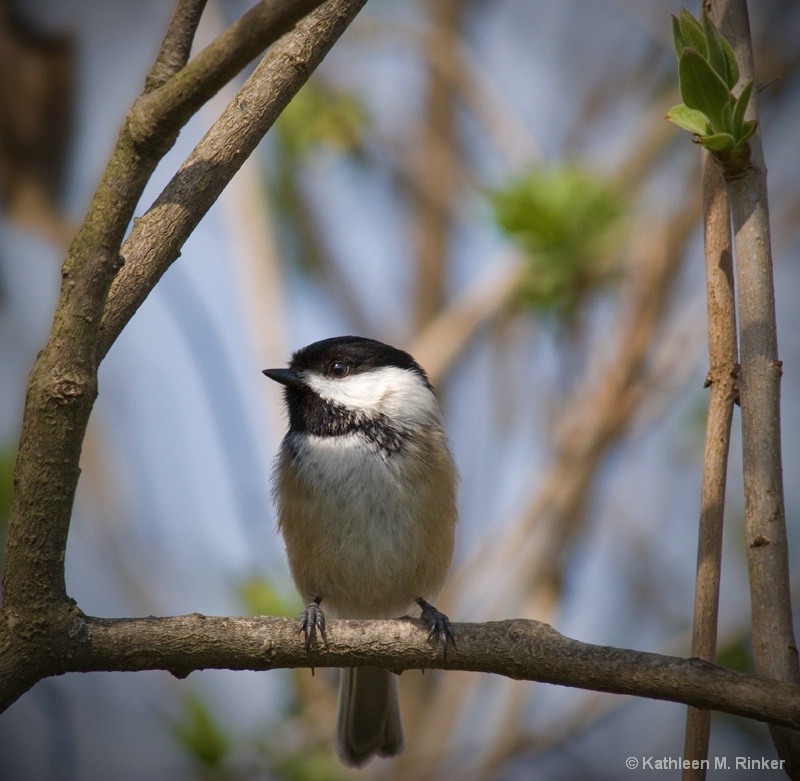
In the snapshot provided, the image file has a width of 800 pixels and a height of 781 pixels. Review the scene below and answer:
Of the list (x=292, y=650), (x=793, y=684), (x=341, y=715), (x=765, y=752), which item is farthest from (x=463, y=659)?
(x=765, y=752)

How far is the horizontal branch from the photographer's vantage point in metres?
1.42

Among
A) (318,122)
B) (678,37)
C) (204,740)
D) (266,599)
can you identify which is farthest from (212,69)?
(318,122)

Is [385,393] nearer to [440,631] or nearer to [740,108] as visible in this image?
[440,631]

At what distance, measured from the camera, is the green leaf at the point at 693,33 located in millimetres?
1366

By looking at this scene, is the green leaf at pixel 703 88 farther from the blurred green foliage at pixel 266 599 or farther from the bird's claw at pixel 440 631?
the blurred green foliage at pixel 266 599

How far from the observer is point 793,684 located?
1.30 m

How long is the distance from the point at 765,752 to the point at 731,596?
0.68m

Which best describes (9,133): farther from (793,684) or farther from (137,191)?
(793,684)

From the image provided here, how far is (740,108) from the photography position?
1.35 meters

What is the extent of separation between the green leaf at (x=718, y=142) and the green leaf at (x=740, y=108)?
0.02 meters

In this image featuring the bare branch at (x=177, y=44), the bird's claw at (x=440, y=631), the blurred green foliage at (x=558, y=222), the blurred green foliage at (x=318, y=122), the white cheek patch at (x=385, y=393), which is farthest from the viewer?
the blurred green foliage at (x=318, y=122)

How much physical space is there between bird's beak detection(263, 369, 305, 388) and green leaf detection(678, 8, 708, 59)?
1891 millimetres

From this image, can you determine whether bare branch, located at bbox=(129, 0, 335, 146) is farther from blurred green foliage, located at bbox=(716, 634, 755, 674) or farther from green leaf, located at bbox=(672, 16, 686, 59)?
blurred green foliage, located at bbox=(716, 634, 755, 674)

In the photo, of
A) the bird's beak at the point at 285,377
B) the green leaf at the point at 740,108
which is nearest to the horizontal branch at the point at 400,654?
the green leaf at the point at 740,108
